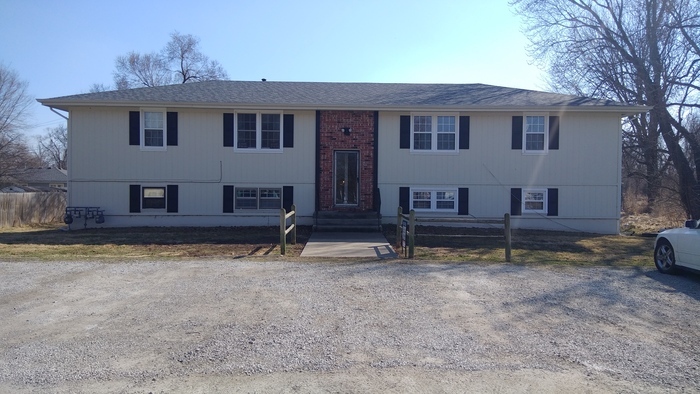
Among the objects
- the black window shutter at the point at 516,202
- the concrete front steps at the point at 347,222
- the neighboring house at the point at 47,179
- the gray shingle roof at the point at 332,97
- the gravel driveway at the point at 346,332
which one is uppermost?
the gray shingle roof at the point at 332,97

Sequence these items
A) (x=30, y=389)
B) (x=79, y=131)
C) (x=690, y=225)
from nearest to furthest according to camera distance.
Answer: (x=30, y=389)
(x=690, y=225)
(x=79, y=131)

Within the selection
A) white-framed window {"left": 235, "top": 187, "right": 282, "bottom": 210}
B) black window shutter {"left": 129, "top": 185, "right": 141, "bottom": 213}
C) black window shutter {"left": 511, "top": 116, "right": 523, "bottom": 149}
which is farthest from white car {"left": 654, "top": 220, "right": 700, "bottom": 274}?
black window shutter {"left": 129, "top": 185, "right": 141, "bottom": 213}

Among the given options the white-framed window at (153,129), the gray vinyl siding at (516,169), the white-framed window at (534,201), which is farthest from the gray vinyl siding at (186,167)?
the white-framed window at (534,201)

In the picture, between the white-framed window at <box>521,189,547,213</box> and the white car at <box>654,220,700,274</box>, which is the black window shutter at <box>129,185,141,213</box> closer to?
the white-framed window at <box>521,189,547,213</box>

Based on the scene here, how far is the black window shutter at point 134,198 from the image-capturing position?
17781 millimetres

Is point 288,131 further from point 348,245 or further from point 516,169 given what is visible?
point 516,169

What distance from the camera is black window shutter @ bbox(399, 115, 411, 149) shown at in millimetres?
17938

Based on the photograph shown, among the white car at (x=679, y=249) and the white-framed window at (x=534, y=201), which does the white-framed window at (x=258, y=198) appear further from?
the white car at (x=679, y=249)

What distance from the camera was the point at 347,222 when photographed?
16797 mm

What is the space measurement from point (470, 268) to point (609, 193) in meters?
10.8

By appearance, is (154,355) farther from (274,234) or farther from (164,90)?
(164,90)

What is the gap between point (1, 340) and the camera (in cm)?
552

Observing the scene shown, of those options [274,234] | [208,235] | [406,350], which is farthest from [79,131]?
[406,350]

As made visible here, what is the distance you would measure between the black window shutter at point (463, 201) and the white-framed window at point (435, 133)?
5.01ft
